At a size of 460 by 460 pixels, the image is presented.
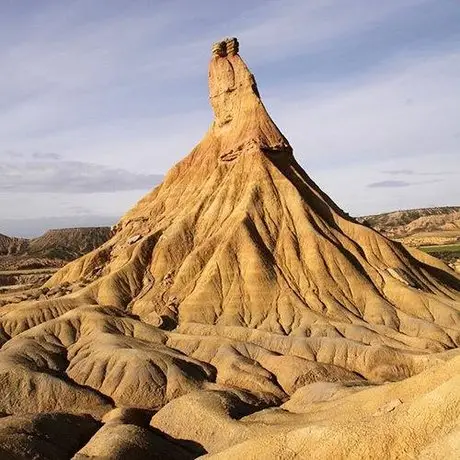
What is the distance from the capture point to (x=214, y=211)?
96.0 metres

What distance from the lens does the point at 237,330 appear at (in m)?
76.6

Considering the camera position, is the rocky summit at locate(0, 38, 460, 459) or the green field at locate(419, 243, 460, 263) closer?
the rocky summit at locate(0, 38, 460, 459)

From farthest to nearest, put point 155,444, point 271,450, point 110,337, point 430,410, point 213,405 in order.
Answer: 1. point 110,337
2. point 213,405
3. point 155,444
4. point 271,450
5. point 430,410

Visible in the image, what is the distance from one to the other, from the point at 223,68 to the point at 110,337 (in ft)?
175

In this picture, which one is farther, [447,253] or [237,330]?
[447,253]

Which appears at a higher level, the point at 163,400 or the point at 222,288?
the point at 222,288

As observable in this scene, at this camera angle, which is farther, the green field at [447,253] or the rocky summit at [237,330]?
the green field at [447,253]

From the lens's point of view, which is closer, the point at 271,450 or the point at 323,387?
the point at 271,450

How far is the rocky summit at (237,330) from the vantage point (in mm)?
40625

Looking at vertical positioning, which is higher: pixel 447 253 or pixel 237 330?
pixel 237 330

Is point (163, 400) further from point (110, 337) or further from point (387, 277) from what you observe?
point (387, 277)

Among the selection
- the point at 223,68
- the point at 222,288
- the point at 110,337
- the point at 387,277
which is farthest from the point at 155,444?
the point at 223,68

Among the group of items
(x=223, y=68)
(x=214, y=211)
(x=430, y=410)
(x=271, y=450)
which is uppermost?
(x=223, y=68)

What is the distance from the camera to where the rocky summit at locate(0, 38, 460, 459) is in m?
40.6
